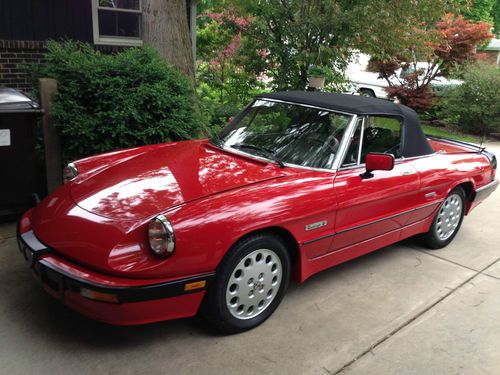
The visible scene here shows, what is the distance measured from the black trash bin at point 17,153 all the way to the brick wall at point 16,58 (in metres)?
3.88

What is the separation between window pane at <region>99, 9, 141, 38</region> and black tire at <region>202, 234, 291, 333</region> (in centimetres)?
770

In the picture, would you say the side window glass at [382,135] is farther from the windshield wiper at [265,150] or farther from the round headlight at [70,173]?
the round headlight at [70,173]

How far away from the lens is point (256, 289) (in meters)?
2.97

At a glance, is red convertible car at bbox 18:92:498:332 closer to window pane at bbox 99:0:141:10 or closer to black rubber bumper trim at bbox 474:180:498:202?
black rubber bumper trim at bbox 474:180:498:202

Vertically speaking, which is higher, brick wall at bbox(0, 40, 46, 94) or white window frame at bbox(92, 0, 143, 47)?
white window frame at bbox(92, 0, 143, 47)

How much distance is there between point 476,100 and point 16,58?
1015 cm

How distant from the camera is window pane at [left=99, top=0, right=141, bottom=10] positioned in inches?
362

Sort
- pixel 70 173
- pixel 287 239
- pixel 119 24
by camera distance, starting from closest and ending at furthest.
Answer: pixel 287 239 → pixel 70 173 → pixel 119 24

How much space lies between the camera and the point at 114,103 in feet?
15.5

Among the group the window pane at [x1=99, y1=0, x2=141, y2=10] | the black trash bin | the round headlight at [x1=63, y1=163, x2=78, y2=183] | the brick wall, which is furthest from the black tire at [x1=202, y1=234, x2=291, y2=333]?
the window pane at [x1=99, y1=0, x2=141, y2=10]

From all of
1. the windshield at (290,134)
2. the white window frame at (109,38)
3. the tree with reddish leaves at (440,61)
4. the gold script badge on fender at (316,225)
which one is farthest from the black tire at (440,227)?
the tree with reddish leaves at (440,61)

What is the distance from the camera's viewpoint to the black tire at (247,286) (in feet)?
9.01

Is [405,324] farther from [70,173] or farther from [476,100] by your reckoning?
[476,100]

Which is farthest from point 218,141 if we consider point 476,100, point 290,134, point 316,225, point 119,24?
point 476,100
